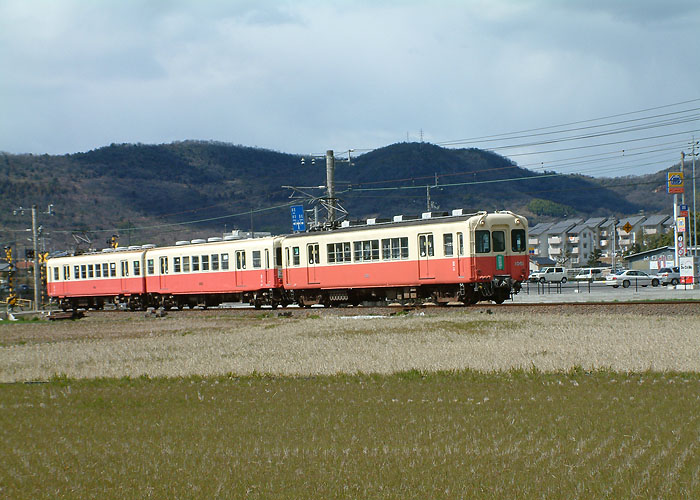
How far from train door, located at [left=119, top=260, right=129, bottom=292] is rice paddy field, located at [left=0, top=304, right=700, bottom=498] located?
27.0 metres

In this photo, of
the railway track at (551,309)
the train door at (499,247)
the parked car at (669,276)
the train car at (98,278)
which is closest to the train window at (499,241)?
the train door at (499,247)

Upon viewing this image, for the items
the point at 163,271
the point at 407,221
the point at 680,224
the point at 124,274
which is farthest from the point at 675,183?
the point at 124,274

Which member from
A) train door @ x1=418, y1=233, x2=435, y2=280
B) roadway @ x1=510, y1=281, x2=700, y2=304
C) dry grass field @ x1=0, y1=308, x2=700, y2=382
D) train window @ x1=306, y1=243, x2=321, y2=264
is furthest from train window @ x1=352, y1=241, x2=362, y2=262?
roadway @ x1=510, y1=281, x2=700, y2=304

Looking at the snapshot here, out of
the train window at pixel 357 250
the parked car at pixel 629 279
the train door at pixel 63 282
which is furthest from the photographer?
the parked car at pixel 629 279

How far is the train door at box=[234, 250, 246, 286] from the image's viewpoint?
4391 centimetres

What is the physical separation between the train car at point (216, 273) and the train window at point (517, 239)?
13053 millimetres

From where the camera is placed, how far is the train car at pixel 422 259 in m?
33.2

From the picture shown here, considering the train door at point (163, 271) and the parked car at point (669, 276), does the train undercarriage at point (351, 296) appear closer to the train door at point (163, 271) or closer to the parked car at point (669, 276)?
the train door at point (163, 271)

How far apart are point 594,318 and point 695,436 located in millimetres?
17419

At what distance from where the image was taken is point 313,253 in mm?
39625

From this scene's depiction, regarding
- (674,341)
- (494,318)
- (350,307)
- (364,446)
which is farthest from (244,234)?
(364,446)

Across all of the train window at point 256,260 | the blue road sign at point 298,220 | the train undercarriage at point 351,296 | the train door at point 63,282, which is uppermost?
the blue road sign at point 298,220

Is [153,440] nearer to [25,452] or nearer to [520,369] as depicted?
[25,452]

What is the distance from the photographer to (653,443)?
941 centimetres
